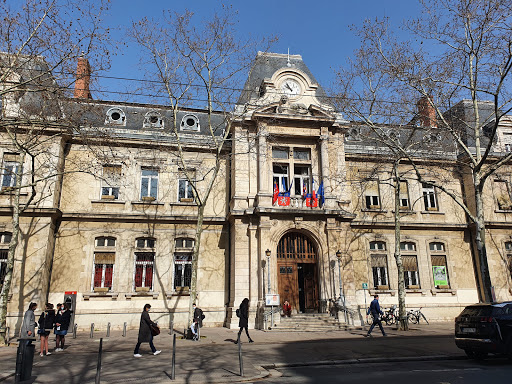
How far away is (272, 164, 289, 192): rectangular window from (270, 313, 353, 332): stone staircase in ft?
22.9

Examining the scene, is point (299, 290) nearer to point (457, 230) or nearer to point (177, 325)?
point (177, 325)

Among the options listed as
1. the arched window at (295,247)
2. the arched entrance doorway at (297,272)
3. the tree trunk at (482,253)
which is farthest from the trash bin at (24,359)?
the tree trunk at (482,253)

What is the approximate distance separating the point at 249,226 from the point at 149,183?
6.59 m

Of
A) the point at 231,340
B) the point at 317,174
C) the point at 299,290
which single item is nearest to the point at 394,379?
Answer: the point at 231,340

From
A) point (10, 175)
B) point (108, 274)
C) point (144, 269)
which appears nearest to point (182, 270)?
point (144, 269)

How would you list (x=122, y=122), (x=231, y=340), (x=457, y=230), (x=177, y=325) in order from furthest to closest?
(x=457, y=230)
(x=122, y=122)
(x=177, y=325)
(x=231, y=340)

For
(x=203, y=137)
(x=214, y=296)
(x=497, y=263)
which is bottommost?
(x=214, y=296)

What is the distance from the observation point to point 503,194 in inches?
1015

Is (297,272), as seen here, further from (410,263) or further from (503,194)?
(503,194)

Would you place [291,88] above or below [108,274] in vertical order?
above

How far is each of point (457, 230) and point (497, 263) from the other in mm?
3023

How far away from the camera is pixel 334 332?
17609mm

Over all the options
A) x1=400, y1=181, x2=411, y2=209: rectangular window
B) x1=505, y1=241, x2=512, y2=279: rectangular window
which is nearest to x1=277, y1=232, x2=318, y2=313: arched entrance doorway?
x1=400, y1=181, x2=411, y2=209: rectangular window

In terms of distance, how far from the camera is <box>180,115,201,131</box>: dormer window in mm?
24172
